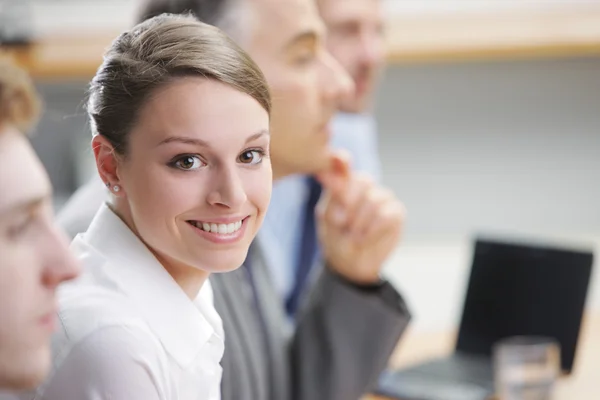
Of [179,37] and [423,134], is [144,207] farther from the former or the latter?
[423,134]

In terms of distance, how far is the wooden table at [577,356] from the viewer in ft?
3.72

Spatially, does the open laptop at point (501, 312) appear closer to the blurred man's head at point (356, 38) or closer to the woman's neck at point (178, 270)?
the blurred man's head at point (356, 38)

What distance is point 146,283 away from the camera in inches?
15.4

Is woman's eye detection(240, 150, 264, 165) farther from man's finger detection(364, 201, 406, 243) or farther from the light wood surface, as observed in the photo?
the light wood surface

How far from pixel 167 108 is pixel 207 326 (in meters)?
0.11

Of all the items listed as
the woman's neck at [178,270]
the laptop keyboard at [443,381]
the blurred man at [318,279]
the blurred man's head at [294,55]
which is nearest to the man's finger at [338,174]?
the blurred man at [318,279]

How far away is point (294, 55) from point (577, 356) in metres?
0.78

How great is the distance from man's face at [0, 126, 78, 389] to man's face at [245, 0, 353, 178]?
299 millimetres

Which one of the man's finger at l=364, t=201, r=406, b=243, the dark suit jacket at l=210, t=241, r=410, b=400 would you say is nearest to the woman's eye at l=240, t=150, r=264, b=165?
the dark suit jacket at l=210, t=241, r=410, b=400

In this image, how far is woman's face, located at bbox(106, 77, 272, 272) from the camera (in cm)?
37

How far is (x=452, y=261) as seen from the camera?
2.24 meters

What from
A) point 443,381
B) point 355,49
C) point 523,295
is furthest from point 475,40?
point 443,381

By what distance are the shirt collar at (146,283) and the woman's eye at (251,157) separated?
61mm

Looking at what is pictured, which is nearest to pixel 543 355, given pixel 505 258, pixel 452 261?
pixel 505 258
